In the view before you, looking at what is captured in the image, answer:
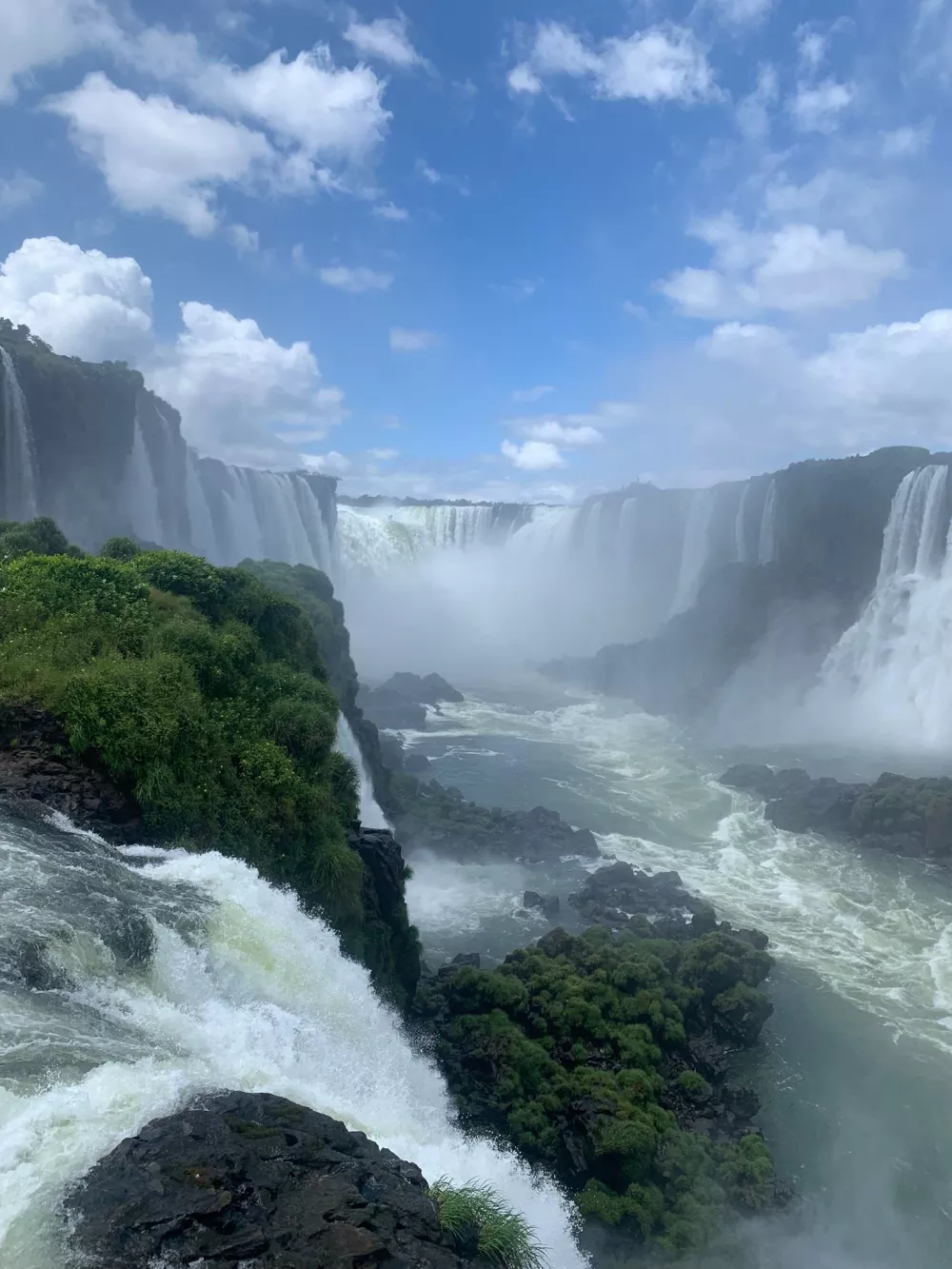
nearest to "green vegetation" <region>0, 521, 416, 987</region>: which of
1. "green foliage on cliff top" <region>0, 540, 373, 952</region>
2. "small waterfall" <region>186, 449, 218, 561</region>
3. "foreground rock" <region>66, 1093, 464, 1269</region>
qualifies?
"green foliage on cliff top" <region>0, 540, 373, 952</region>

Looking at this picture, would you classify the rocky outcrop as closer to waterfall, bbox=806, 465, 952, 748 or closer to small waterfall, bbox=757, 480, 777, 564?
waterfall, bbox=806, 465, 952, 748

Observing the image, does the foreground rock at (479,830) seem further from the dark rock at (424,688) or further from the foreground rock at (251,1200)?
the dark rock at (424,688)

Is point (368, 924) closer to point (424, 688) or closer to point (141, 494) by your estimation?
point (424, 688)

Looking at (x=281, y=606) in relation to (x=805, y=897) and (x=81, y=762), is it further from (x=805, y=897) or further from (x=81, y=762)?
(x=805, y=897)

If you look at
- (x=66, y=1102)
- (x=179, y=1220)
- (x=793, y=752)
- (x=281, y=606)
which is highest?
(x=281, y=606)

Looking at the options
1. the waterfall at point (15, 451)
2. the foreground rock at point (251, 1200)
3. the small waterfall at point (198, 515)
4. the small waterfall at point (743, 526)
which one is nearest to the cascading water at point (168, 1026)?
the foreground rock at point (251, 1200)

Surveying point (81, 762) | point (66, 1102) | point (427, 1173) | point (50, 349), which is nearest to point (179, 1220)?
point (66, 1102)

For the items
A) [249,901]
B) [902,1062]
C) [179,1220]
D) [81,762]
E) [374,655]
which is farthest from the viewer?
[374,655]
